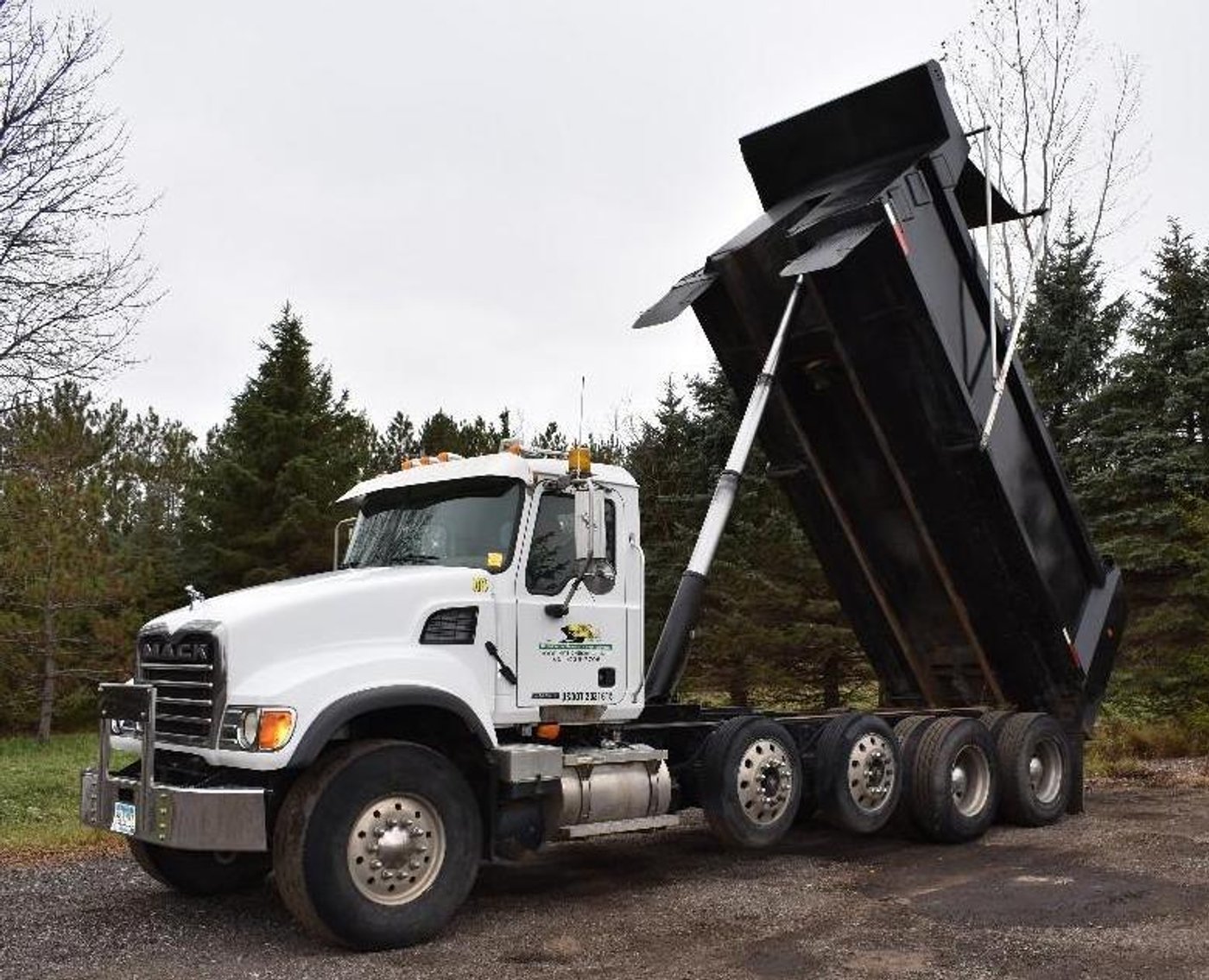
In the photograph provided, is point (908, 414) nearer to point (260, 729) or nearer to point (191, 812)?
point (260, 729)

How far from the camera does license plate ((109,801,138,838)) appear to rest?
5793 mm

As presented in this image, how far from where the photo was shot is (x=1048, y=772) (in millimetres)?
9234

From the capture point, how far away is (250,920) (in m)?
6.44

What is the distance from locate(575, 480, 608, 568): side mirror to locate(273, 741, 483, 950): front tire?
1.27 metres

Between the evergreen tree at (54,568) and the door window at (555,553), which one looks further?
the evergreen tree at (54,568)

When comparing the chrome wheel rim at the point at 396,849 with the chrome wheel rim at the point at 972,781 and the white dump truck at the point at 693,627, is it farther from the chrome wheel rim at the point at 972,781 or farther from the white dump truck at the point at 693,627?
the chrome wheel rim at the point at 972,781

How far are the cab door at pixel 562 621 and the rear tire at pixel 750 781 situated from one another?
73cm

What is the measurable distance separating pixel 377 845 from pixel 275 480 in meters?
22.9

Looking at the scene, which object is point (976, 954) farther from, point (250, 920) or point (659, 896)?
point (250, 920)

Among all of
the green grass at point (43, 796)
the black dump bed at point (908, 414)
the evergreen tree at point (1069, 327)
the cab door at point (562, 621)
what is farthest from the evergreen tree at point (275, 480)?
the cab door at point (562, 621)

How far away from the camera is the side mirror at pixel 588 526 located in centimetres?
638

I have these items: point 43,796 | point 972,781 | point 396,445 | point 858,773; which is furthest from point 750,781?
point 396,445

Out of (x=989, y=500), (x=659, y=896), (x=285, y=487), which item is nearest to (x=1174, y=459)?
(x=989, y=500)

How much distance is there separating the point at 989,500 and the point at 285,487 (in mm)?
20895
